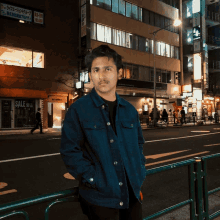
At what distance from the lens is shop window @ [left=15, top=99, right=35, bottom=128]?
1933cm

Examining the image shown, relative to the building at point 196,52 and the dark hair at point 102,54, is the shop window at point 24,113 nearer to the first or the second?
the dark hair at point 102,54

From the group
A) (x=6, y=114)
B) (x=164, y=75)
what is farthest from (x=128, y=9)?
(x=6, y=114)

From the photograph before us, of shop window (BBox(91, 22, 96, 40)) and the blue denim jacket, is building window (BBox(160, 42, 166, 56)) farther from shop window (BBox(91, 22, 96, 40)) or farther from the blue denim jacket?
the blue denim jacket

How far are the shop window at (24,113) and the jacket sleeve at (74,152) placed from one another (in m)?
19.1

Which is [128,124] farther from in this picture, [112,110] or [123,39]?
[123,39]

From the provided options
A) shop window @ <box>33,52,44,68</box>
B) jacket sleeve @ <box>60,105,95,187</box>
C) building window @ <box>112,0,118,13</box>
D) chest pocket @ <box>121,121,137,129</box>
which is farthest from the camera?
building window @ <box>112,0,118,13</box>

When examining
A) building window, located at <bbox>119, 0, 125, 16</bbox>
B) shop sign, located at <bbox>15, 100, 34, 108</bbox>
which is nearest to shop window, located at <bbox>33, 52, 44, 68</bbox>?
shop sign, located at <bbox>15, 100, 34, 108</bbox>

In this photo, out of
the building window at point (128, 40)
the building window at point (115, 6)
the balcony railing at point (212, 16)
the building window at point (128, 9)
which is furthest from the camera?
the balcony railing at point (212, 16)

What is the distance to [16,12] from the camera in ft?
61.9

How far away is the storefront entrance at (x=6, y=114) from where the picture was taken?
18.7 meters

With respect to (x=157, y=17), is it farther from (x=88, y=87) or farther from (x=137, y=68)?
(x=88, y=87)

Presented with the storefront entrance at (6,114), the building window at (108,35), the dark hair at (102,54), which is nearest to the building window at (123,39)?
the building window at (108,35)

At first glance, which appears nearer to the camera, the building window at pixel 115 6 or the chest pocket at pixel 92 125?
the chest pocket at pixel 92 125

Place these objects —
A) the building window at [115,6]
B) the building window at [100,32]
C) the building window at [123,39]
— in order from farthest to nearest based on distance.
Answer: the building window at [123,39]
the building window at [115,6]
the building window at [100,32]
